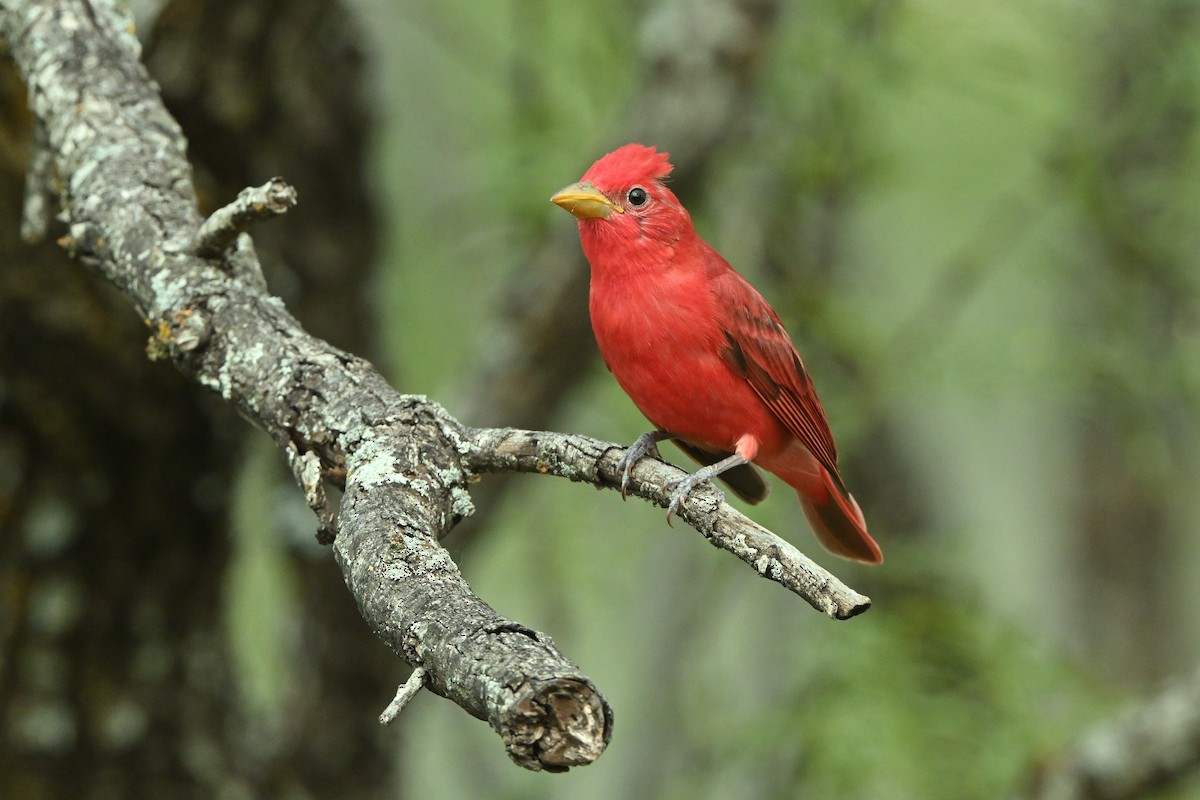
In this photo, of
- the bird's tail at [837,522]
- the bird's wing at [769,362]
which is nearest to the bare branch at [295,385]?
the bird's wing at [769,362]

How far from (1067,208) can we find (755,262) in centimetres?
145

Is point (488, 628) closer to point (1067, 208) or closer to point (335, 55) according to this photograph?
point (335, 55)

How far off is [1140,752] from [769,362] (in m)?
1.51

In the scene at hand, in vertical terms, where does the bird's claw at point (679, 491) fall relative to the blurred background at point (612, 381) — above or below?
below

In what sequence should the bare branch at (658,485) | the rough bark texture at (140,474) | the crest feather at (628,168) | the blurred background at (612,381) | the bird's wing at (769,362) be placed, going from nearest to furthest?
the bare branch at (658,485)
the bird's wing at (769,362)
the crest feather at (628,168)
the rough bark texture at (140,474)
the blurred background at (612,381)

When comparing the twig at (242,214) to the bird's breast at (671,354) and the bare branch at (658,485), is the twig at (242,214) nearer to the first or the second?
the bare branch at (658,485)

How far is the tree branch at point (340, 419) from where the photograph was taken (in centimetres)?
151

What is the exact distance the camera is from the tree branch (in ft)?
4.97

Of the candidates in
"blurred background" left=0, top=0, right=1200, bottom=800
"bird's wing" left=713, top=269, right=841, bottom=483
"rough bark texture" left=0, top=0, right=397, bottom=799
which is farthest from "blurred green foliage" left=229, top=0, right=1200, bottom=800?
"bird's wing" left=713, top=269, right=841, bottom=483

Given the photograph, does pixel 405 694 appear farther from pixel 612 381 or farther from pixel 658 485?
pixel 612 381

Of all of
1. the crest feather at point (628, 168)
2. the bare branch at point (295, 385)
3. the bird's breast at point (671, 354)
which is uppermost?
the crest feather at point (628, 168)

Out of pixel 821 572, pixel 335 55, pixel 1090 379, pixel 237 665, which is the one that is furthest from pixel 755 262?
pixel 821 572

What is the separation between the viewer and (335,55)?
13.6 feet

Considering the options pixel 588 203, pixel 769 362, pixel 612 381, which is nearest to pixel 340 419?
pixel 588 203
